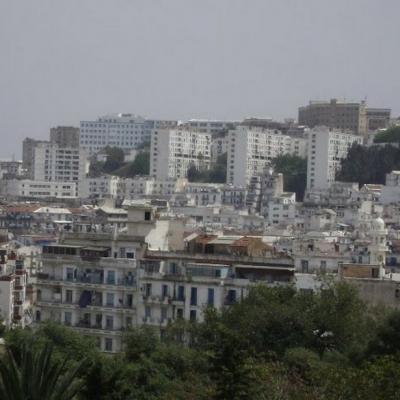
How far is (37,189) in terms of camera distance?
154 meters

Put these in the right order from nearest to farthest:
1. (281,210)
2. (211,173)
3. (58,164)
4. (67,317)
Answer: (67,317) < (281,210) < (211,173) < (58,164)

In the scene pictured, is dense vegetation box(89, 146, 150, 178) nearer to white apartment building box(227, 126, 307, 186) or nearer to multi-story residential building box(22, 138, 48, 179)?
multi-story residential building box(22, 138, 48, 179)

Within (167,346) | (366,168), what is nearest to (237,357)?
(167,346)

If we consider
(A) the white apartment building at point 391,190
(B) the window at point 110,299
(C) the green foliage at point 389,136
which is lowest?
(B) the window at point 110,299

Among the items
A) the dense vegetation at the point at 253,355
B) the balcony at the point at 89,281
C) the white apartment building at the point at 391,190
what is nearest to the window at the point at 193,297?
the balcony at the point at 89,281

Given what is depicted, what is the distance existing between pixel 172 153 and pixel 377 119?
1066 inches

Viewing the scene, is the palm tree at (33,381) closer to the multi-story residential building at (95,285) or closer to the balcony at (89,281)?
the multi-story residential building at (95,285)

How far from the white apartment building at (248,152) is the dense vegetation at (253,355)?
107m

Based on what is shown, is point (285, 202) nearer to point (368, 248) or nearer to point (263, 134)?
point (263, 134)

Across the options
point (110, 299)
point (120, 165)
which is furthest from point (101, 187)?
point (110, 299)

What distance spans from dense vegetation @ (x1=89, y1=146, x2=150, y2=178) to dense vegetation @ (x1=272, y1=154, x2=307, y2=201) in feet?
53.3

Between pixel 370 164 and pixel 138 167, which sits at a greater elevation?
pixel 370 164

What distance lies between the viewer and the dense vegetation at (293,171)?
487 ft

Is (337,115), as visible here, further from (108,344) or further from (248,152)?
(108,344)
